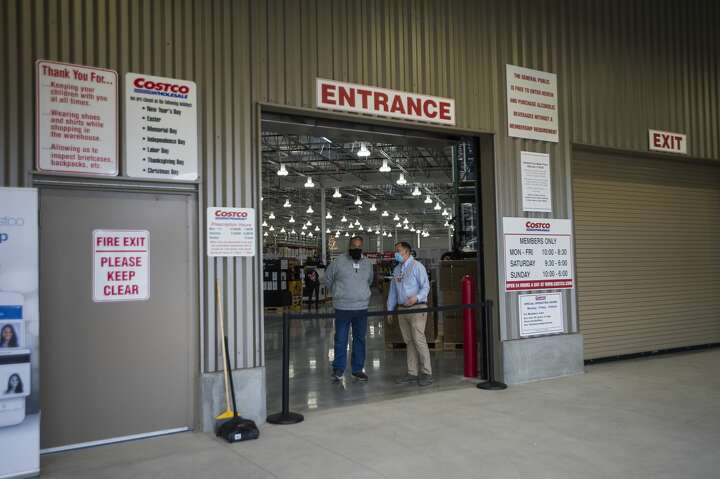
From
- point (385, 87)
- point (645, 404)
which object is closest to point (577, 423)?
point (645, 404)

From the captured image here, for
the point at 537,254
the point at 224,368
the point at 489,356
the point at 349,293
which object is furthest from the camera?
the point at 537,254

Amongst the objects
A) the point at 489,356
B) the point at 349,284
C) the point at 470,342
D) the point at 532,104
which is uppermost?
the point at 532,104

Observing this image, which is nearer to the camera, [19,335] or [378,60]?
[19,335]

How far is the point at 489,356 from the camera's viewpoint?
258 inches

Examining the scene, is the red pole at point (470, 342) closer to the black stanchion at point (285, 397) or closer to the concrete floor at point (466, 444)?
the concrete floor at point (466, 444)

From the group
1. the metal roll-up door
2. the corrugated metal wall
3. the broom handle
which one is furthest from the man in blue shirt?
the broom handle

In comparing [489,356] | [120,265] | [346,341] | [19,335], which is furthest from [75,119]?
[489,356]

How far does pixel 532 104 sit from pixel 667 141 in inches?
102

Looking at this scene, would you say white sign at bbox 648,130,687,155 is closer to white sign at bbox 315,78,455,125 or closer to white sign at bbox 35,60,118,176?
white sign at bbox 315,78,455,125

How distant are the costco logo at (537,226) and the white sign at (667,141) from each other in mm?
2367

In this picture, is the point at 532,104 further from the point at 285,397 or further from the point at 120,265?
the point at 120,265

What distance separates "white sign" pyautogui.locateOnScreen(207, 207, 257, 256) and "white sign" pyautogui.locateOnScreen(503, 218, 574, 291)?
120 inches

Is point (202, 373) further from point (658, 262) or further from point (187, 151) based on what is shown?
point (658, 262)

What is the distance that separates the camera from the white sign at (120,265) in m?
4.72
